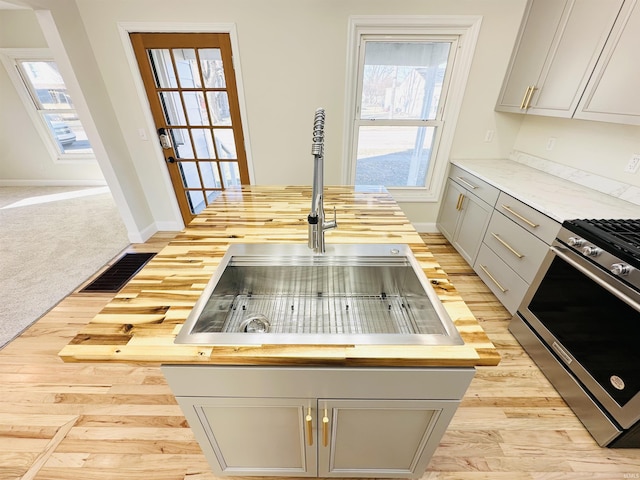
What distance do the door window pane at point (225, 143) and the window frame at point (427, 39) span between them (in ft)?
3.97

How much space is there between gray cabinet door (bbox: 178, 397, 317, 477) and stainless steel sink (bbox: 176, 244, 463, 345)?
0.83ft

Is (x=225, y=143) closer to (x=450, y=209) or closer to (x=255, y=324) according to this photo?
(x=255, y=324)

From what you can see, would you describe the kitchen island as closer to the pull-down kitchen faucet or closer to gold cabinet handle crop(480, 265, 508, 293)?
the pull-down kitchen faucet

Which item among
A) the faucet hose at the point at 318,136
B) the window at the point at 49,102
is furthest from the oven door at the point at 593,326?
the window at the point at 49,102

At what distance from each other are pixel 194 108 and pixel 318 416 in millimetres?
2879

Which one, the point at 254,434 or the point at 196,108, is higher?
the point at 196,108

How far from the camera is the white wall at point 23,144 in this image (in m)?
3.56

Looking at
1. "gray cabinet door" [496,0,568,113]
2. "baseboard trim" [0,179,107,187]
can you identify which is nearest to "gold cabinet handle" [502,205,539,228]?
"gray cabinet door" [496,0,568,113]

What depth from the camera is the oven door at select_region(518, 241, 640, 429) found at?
1112mm

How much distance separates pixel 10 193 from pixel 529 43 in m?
7.22

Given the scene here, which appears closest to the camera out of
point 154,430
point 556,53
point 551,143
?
point 154,430

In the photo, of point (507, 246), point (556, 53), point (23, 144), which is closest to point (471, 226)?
point (507, 246)

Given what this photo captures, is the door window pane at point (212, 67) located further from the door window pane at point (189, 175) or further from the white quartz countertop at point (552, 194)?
the white quartz countertop at point (552, 194)

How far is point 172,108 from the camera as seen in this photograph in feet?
8.52
